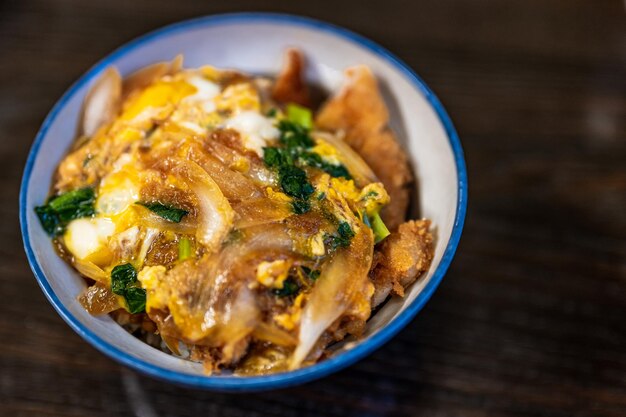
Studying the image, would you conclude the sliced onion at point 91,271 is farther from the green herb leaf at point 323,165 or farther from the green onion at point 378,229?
the green onion at point 378,229

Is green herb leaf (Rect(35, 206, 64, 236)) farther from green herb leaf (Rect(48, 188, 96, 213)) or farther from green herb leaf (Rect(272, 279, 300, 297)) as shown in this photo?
green herb leaf (Rect(272, 279, 300, 297))

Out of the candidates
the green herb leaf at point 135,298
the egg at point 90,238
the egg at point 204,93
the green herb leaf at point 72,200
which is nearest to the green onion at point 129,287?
the green herb leaf at point 135,298

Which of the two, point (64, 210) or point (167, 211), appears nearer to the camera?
point (167, 211)

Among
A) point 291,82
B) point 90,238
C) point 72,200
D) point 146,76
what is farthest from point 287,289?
point 146,76

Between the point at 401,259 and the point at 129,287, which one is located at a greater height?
the point at 129,287

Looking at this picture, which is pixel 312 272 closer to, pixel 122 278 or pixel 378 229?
pixel 378 229

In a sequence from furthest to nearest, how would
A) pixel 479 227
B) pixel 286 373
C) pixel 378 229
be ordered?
pixel 479 227, pixel 378 229, pixel 286 373

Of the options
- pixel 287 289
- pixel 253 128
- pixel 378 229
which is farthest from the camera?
pixel 253 128

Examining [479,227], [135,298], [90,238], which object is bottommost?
[479,227]

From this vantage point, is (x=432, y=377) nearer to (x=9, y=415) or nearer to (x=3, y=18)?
(x=9, y=415)
